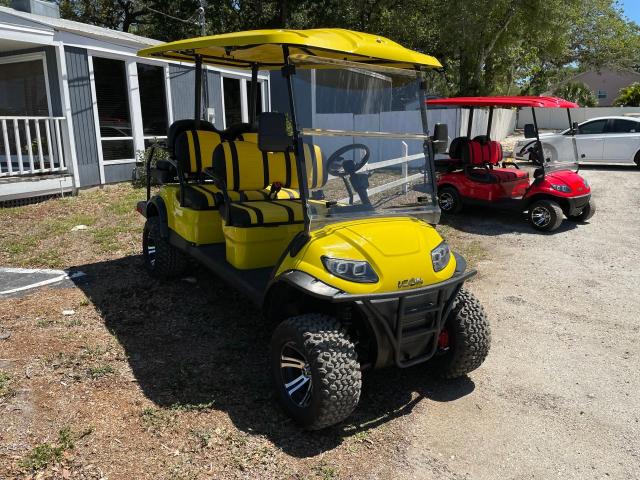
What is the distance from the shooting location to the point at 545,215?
26.0 feet

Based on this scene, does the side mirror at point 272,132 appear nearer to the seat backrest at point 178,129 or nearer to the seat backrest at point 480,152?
the seat backrest at point 178,129

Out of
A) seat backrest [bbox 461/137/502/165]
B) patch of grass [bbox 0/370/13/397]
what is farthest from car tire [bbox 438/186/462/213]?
patch of grass [bbox 0/370/13/397]

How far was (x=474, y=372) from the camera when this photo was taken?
12.4ft

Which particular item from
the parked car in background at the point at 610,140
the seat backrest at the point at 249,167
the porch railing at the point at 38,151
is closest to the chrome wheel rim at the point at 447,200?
the seat backrest at the point at 249,167

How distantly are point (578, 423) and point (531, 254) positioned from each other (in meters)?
4.01

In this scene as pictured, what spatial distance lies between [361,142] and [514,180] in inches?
227

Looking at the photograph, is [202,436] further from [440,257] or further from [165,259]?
[165,259]

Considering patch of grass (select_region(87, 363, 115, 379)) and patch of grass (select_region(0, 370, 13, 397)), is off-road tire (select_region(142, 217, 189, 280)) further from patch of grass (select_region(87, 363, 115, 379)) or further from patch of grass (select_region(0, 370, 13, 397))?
patch of grass (select_region(0, 370, 13, 397))

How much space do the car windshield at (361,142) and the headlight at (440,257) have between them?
0.41 metres

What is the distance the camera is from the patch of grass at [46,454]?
2645mm

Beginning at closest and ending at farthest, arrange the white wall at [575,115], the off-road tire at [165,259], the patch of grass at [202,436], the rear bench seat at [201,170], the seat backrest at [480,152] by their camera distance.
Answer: the patch of grass at [202,436], the rear bench seat at [201,170], the off-road tire at [165,259], the seat backrest at [480,152], the white wall at [575,115]

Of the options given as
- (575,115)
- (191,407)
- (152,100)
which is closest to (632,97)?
(575,115)

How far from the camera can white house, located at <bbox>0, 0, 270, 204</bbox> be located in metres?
8.72

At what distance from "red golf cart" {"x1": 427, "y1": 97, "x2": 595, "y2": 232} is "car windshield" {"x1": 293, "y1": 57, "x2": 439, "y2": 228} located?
421 cm
